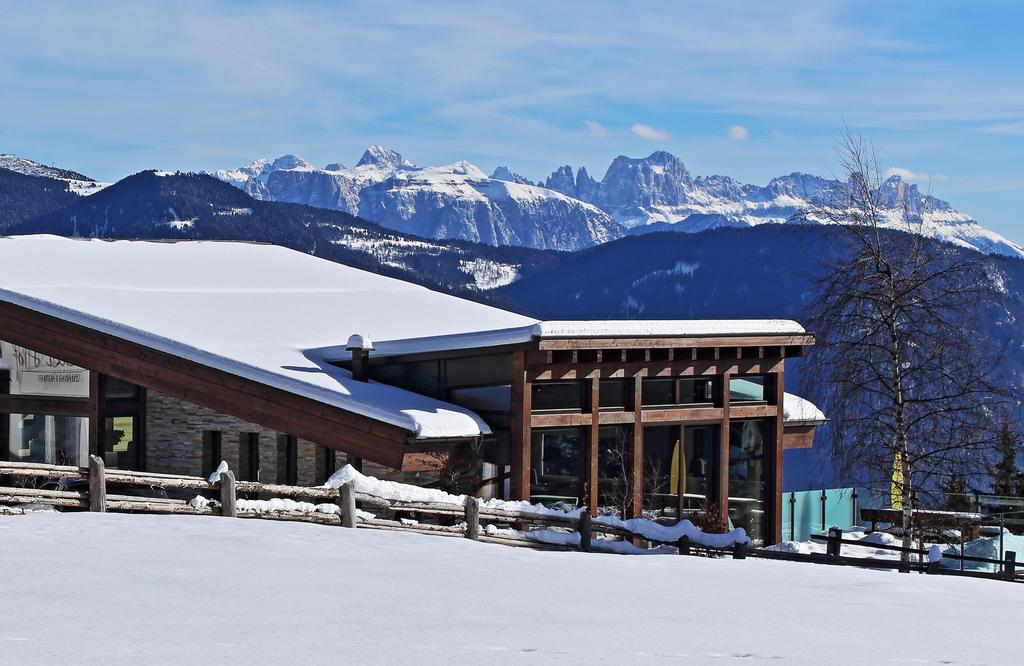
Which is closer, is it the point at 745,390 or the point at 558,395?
the point at 558,395

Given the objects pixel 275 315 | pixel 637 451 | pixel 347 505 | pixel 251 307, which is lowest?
pixel 347 505

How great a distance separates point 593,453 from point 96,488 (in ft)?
33.4

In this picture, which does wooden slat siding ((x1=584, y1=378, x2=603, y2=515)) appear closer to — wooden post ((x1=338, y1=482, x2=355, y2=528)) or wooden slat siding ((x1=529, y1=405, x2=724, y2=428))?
wooden slat siding ((x1=529, y1=405, x2=724, y2=428))

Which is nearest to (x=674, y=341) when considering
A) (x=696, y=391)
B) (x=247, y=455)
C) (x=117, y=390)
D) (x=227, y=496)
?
(x=696, y=391)

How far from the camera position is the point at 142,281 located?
3097cm

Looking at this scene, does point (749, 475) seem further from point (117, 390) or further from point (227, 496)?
point (227, 496)

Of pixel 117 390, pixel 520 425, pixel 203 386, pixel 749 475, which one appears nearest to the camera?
pixel 520 425

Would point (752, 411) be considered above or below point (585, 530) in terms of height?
above

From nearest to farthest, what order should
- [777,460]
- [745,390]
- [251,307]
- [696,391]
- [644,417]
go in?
[644,417], [696,391], [777,460], [745,390], [251,307]

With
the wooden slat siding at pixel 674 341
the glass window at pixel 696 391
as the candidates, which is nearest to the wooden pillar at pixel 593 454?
the wooden slat siding at pixel 674 341

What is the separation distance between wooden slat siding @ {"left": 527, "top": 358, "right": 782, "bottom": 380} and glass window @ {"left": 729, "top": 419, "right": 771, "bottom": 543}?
133 cm

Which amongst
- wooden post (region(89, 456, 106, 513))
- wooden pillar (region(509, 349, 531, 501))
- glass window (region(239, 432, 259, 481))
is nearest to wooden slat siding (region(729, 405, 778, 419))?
wooden pillar (region(509, 349, 531, 501))

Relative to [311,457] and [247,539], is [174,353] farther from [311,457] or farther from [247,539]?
[247,539]

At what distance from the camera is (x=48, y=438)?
25.3 meters
